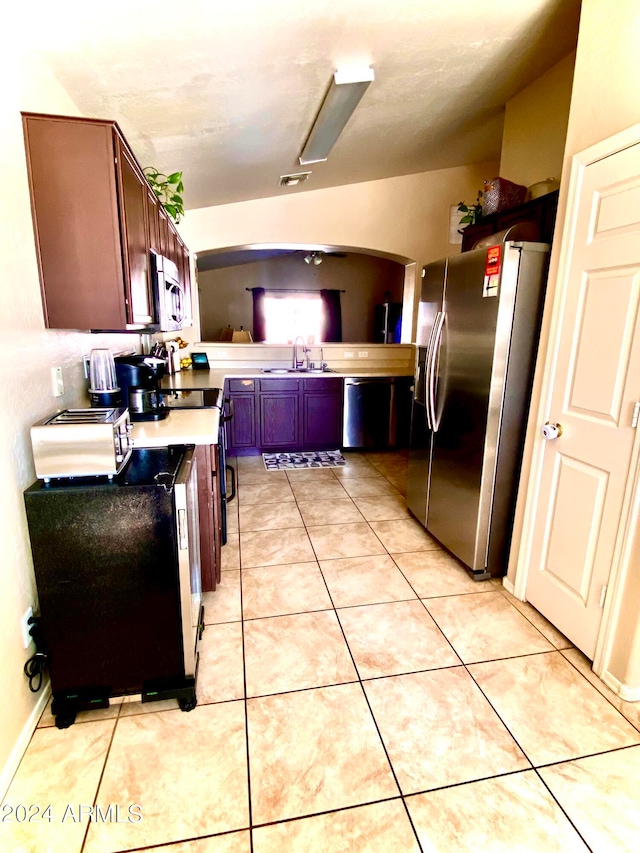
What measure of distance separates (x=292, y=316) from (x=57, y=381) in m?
7.05

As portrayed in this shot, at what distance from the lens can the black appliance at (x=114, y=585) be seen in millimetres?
1430

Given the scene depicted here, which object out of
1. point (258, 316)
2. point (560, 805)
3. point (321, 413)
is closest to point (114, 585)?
point (560, 805)

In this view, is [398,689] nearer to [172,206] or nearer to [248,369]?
[172,206]

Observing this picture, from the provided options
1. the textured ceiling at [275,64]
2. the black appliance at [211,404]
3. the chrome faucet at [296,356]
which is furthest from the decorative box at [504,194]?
the chrome faucet at [296,356]

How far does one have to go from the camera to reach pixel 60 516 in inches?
55.8

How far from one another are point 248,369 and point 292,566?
2.89 meters

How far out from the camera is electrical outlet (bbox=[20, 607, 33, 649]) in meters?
1.48

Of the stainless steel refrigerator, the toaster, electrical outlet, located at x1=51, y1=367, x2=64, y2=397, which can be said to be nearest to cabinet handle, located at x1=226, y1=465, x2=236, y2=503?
the stainless steel refrigerator

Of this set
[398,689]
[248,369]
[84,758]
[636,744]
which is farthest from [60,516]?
[248,369]

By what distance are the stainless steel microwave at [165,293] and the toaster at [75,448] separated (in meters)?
1.03

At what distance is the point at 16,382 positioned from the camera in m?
1.45

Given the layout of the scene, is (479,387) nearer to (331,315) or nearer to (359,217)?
(359,217)

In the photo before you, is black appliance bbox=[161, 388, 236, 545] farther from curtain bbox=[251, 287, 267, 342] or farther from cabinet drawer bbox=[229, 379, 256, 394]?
curtain bbox=[251, 287, 267, 342]

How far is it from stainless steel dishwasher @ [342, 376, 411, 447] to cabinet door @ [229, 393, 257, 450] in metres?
1.02
